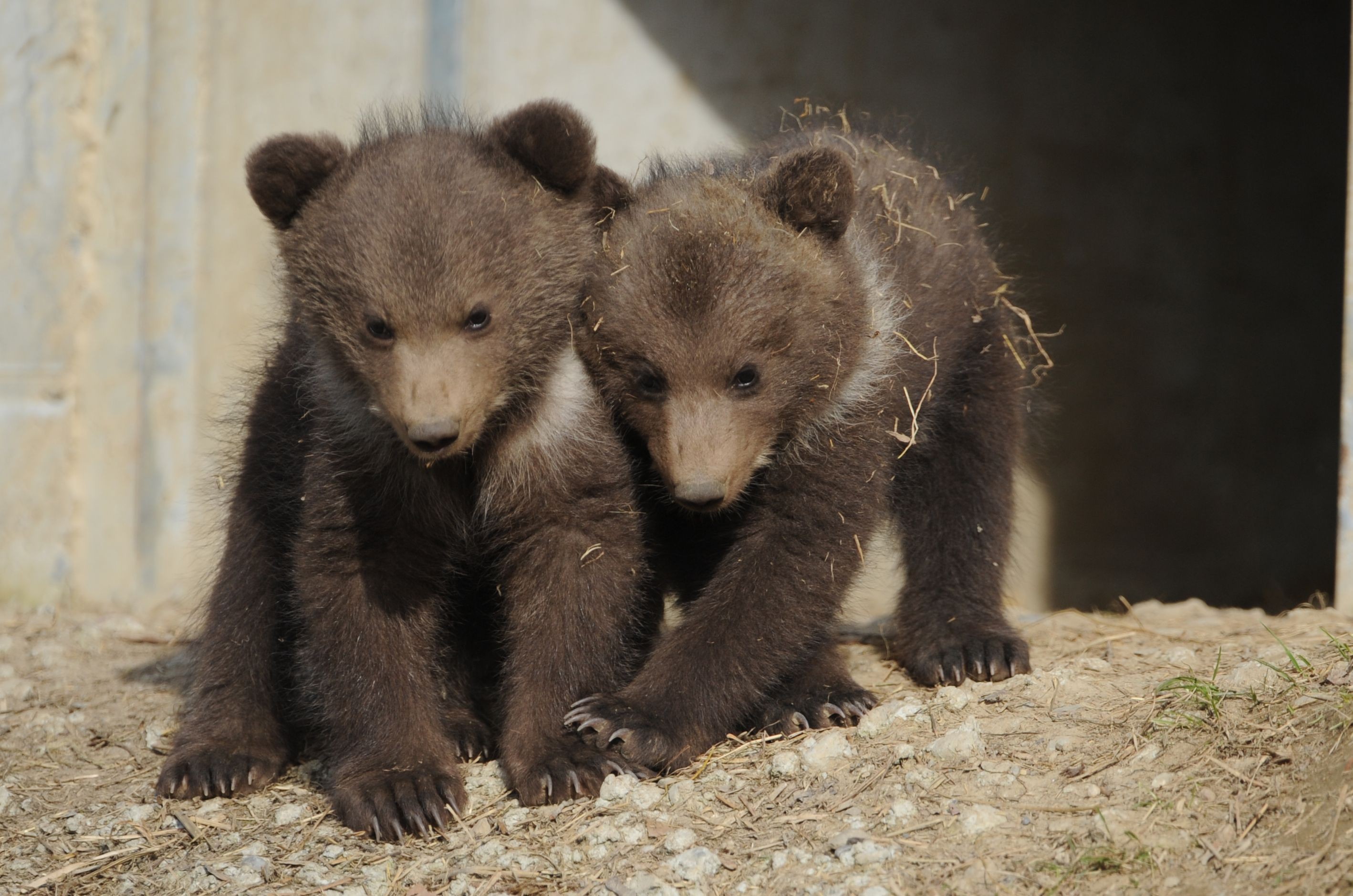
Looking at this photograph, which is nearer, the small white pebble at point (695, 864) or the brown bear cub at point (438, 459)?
the small white pebble at point (695, 864)

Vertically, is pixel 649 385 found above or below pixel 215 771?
above

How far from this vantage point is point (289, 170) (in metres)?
4.19

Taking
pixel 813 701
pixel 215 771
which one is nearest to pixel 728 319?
pixel 813 701

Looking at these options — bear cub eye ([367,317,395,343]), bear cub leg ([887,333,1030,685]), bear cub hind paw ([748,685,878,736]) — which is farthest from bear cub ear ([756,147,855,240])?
bear cub hind paw ([748,685,878,736])

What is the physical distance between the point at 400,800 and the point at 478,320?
4.89 ft

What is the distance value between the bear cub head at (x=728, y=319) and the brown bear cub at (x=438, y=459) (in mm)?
151

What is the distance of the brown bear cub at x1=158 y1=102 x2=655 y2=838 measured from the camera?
3.99 metres

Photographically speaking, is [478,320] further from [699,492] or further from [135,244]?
[135,244]

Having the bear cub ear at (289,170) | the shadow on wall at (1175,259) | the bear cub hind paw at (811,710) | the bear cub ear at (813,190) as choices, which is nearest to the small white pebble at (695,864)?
the bear cub hind paw at (811,710)

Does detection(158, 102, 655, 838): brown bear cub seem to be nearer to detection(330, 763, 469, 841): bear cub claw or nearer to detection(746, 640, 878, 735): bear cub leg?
detection(330, 763, 469, 841): bear cub claw

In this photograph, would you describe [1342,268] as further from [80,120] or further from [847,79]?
[80,120]

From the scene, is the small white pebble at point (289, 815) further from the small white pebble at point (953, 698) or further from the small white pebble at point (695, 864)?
the small white pebble at point (953, 698)

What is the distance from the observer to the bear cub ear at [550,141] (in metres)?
4.16

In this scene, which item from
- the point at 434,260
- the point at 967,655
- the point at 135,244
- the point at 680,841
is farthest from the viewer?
the point at 135,244
